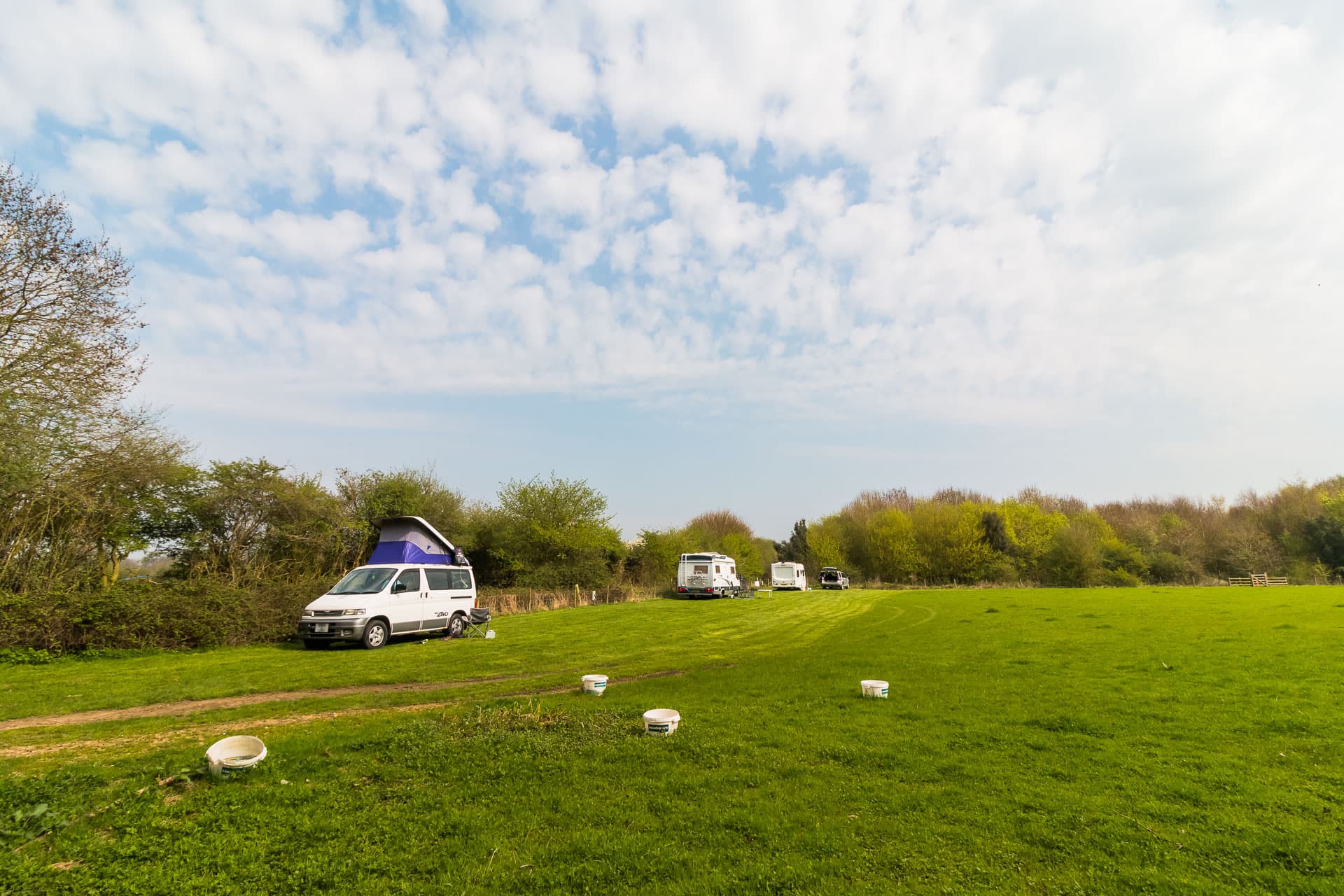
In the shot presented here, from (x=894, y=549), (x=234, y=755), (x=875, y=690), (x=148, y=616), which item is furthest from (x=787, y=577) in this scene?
(x=234, y=755)

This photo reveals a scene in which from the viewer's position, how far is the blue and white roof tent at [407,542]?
1759 cm

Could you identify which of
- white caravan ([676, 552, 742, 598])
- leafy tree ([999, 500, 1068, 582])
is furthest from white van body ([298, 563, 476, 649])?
leafy tree ([999, 500, 1068, 582])

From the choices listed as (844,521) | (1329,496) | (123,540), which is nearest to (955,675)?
(123,540)

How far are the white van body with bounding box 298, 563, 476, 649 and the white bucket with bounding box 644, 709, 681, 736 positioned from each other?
1033cm

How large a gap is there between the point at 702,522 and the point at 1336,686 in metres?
58.4

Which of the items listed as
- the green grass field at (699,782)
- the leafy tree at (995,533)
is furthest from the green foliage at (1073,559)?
the green grass field at (699,782)

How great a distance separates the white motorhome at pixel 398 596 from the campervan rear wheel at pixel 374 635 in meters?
0.02

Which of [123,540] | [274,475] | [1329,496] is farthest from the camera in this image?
[1329,496]

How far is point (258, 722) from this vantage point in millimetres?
7367

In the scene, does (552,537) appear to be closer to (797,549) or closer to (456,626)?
(456,626)

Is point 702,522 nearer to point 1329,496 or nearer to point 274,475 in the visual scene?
point 274,475

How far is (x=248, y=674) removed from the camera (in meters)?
10.7

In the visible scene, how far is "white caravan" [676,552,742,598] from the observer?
33469 mm

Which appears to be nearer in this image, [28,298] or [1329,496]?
[28,298]
